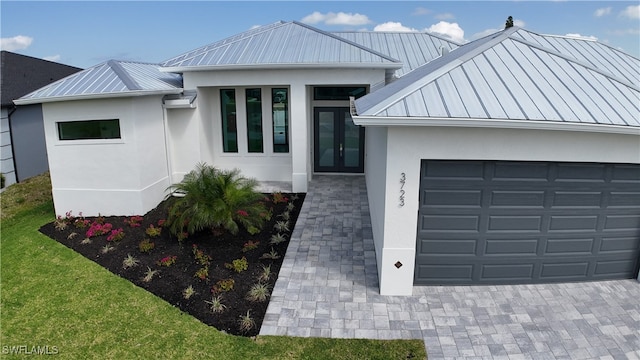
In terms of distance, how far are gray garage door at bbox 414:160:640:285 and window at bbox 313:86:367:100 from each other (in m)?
8.18

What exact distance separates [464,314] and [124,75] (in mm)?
10662

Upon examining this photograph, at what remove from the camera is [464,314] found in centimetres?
638

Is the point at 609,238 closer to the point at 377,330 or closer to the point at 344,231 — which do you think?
the point at 377,330

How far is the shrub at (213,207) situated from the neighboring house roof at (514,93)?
4199 mm

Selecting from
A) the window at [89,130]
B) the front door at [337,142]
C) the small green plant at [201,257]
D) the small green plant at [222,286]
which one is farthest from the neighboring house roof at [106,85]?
the small green plant at [222,286]

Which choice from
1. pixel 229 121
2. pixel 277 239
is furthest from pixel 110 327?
pixel 229 121

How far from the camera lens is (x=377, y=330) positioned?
6055mm

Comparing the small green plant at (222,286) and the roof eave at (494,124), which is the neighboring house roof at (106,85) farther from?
the roof eave at (494,124)

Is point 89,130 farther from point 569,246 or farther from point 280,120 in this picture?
point 569,246

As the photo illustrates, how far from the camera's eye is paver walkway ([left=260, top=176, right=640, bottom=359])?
569 centimetres

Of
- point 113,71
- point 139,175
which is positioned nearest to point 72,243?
point 139,175

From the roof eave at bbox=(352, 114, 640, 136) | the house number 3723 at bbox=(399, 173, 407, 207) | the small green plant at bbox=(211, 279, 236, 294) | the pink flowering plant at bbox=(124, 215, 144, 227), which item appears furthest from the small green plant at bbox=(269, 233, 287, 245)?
the roof eave at bbox=(352, 114, 640, 136)

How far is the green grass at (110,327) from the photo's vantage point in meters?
5.67

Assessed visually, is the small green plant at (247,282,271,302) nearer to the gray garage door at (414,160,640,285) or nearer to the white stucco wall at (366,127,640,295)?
the white stucco wall at (366,127,640,295)
